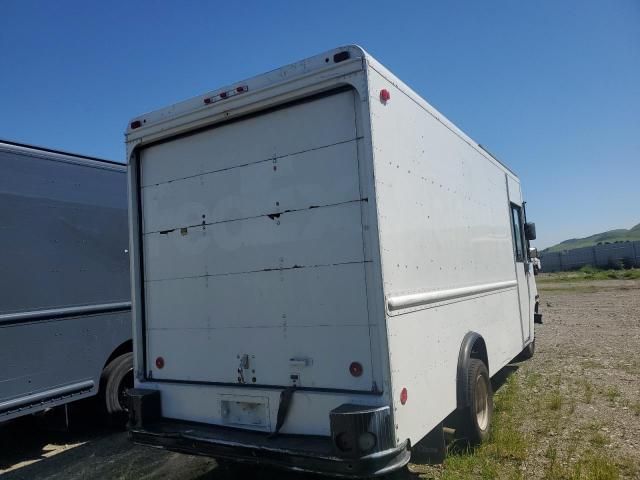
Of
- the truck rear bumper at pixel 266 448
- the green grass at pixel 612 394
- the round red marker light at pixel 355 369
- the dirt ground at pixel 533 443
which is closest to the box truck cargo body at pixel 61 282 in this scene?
the dirt ground at pixel 533 443

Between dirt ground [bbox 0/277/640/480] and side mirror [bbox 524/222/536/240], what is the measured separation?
7.00 feet

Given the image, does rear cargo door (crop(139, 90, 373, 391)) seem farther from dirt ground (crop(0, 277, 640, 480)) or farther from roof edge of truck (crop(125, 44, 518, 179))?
dirt ground (crop(0, 277, 640, 480))

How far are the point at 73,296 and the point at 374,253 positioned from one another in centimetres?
401

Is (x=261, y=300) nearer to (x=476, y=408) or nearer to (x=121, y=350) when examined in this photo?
(x=476, y=408)

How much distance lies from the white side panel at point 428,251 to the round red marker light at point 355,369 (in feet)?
0.81

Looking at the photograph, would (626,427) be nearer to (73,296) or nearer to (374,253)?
(374,253)

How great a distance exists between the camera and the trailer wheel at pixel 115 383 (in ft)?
19.6

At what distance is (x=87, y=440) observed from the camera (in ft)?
19.9

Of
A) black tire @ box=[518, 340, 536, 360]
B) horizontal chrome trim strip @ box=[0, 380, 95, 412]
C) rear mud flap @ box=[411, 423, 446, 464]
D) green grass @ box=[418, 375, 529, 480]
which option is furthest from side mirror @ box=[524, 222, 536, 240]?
horizontal chrome trim strip @ box=[0, 380, 95, 412]

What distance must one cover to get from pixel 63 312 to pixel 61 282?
0.33m

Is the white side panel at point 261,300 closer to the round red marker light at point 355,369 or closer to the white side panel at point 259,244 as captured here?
the white side panel at point 259,244

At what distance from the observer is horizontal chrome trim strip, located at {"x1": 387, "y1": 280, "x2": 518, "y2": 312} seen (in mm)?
3366

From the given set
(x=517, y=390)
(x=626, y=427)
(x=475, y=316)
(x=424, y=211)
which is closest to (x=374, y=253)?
(x=424, y=211)

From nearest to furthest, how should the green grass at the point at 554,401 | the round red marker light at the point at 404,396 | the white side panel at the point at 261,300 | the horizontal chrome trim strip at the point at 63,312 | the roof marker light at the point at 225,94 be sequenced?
the round red marker light at the point at 404,396 → the white side panel at the point at 261,300 → the roof marker light at the point at 225,94 → the horizontal chrome trim strip at the point at 63,312 → the green grass at the point at 554,401
